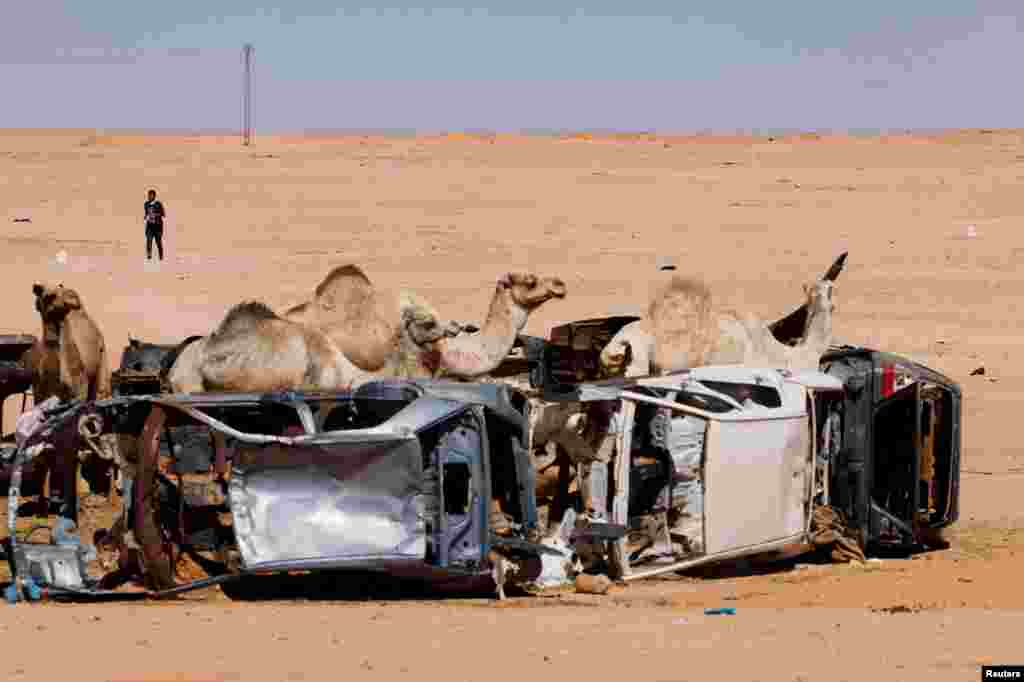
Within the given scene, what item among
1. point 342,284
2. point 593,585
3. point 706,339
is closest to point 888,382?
point 706,339

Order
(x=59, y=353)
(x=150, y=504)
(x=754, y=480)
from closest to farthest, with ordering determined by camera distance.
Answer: (x=150, y=504) < (x=754, y=480) < (x=59, y=353)

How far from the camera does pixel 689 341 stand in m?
16.7

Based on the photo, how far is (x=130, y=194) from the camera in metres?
53.7

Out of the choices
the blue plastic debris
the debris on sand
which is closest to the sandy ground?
the debris on sand

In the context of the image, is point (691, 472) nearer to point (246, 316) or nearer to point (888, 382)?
point (888, 382)

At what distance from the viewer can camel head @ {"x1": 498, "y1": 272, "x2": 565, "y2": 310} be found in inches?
649

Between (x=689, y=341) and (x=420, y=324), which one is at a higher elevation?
(x=420, y=324)

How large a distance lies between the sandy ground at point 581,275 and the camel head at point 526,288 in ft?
9.65

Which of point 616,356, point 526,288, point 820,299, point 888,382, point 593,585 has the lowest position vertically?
point 593,585

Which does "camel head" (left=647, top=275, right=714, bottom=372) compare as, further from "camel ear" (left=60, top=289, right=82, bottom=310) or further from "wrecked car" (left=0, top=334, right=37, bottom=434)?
"wrecked car" (left=0, top=334, right=37, bottom=434)

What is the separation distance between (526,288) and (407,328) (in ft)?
3.35

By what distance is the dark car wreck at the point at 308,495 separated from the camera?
12555mm

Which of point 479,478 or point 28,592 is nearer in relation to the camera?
point 479,478

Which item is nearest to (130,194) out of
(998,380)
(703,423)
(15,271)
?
(15,271)
